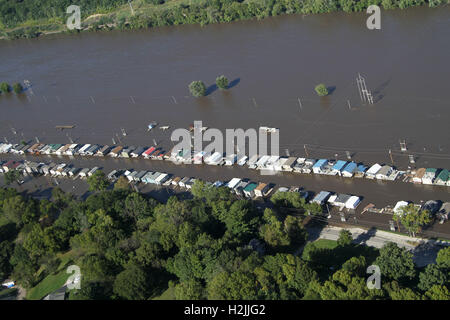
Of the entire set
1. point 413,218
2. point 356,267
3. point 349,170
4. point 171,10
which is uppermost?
point 171,10

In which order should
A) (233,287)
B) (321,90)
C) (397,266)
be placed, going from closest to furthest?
(233,287) < (397,266) < (321,90)

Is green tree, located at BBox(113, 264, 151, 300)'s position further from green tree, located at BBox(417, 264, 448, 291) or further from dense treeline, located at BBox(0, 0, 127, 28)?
dense treeline, located at BBox(0, 0, 127, 28)

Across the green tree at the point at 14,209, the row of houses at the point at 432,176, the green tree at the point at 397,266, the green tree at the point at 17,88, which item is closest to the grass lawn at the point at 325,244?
the green tree at the point at 397,266

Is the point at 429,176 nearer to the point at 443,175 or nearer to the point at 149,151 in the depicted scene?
the point at 443,175

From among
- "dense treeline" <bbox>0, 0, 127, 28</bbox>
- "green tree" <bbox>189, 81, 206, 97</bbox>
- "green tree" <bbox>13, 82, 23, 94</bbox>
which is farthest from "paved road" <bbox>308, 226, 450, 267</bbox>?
"dense treeline" <bbox>0, 0, 127, 28</bbox>

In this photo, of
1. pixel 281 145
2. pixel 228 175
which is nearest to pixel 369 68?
pixel 281 145

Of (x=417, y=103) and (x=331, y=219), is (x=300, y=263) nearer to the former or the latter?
(x=331, y=219)

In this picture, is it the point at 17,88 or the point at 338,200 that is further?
the point at 17,88

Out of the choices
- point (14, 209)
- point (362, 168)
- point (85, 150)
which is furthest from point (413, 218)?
point (85, 150)

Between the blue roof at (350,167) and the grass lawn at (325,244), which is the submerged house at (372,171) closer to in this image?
the blue roof at (350,167)
